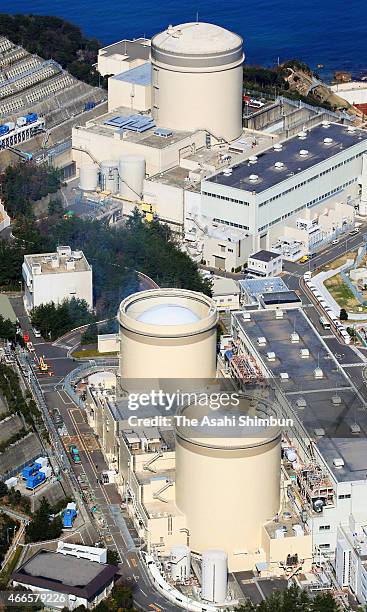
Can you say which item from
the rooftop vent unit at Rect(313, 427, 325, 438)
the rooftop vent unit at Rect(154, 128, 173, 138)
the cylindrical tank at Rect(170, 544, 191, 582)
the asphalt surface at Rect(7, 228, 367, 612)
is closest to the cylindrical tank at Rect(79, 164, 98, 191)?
the rooftop vent unit at Rect(154, 128, 173, 138)

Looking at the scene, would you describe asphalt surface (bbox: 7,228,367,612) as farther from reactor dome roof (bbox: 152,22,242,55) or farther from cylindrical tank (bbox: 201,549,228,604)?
reactor dome roof (bbox: 152,22,242,55)

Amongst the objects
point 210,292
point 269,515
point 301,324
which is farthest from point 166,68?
point 269,515

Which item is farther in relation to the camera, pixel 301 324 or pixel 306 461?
pixel 301 324

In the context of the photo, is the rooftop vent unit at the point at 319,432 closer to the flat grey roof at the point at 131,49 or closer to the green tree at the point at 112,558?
the green tree at the point at 112,558

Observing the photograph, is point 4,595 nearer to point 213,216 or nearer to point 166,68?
point 213,216

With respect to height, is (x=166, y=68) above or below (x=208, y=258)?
above

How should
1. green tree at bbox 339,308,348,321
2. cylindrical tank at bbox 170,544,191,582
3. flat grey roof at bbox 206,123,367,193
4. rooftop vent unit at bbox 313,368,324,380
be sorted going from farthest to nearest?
1. flat grey roof at bbox 206,123,367,193
2. green tree at bbox 339,308,348,321
3. rooftop vent unit at bbox 313,368,324,380
4. cylindrical tank at bbox 170,544,191,582
